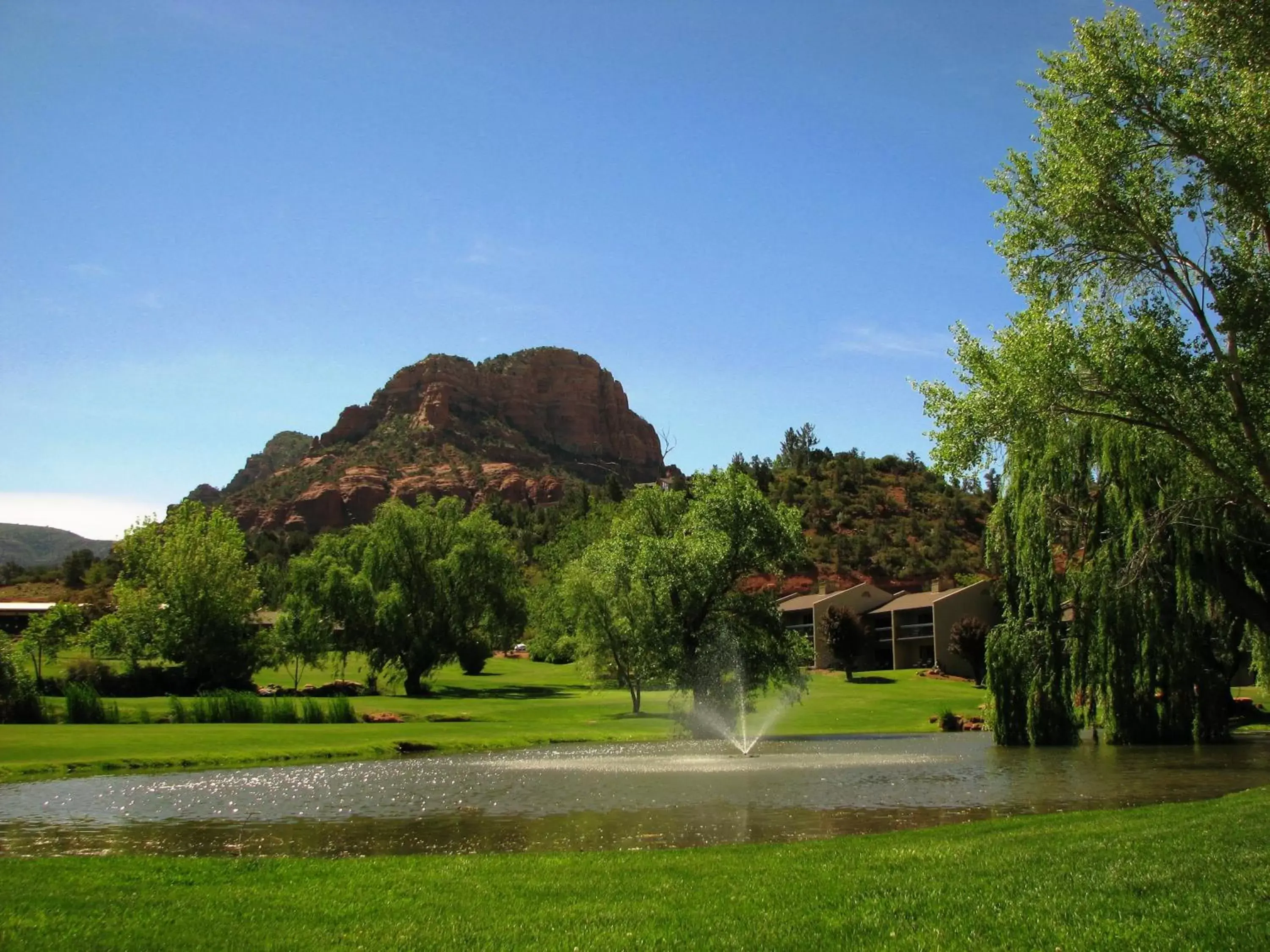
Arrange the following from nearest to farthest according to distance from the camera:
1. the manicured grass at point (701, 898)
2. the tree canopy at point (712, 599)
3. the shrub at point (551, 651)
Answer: the manicured grass at point (701, 898), the tree canopy at point (712, 599), the shrub at point (551, 651)

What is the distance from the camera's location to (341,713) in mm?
38844

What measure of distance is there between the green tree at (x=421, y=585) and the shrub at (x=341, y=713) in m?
18.8

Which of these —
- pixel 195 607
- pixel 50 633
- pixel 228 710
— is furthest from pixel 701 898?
pixel 195 607

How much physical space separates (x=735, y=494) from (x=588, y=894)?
1253 inches

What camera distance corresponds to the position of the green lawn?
86.1ft

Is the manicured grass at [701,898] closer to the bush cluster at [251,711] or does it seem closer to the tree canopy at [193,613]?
the bush cluster at [251,711]

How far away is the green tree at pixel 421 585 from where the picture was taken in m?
60.3

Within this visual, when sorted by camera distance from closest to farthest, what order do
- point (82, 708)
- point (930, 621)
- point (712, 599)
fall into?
point (82, 708) → point (712, 599) → point (930, 621)

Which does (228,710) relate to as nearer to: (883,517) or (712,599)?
(712,599)

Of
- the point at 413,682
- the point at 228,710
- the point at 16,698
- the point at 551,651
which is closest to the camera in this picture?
the point at 16,698

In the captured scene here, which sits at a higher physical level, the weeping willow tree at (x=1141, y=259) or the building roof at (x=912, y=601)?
the weeping willow tree at (x=1141, y=259)

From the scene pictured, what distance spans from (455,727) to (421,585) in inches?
1119

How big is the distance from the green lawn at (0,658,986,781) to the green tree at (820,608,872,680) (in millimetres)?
6257

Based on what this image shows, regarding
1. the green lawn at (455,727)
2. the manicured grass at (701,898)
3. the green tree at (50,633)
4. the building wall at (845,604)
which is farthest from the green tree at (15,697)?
the building wall at (845,604)
